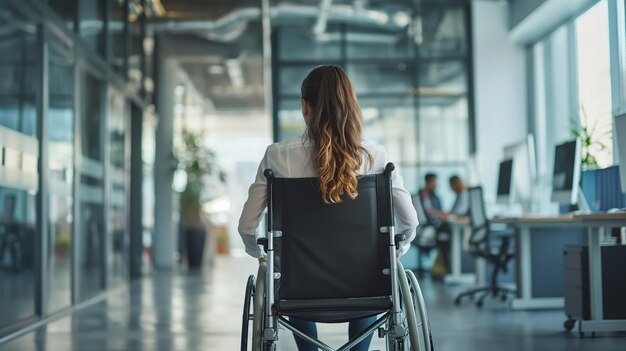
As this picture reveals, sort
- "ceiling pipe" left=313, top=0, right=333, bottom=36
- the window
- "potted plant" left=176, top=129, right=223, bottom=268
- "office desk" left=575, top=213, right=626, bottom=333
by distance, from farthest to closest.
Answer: "potted plant" left=176, top=129, right=223, bottom=268 → "ceiling pipe" left=313, top=0, right=333, bottom=36 → the window → "office desk" left=575, top=213, right=626, bottom=333

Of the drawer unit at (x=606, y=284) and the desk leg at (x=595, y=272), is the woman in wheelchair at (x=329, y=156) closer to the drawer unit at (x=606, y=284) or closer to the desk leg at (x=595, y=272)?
the desk leg at (x=595, y=272)

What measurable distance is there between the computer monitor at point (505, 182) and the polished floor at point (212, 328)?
944 millimetres

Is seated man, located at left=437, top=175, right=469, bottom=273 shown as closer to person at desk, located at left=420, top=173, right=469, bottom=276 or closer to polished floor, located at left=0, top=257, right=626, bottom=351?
person at desk, located at left=420, top=173, right=469, bottom=276

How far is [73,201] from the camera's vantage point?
7199 mm

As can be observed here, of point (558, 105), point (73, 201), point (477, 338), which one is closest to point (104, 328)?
point (73, 201)

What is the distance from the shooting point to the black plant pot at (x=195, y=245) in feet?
46.1

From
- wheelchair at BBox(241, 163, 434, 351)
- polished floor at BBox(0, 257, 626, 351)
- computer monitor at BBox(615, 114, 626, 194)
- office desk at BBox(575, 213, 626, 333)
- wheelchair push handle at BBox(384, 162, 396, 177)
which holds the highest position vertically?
computer monitor at BBox(615, 114, 626, 194)

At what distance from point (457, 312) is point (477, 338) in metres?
1.63

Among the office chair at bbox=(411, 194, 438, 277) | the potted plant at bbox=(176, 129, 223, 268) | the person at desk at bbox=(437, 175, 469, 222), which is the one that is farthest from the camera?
the potted plant at bbox=(176, 129, 223, 268)

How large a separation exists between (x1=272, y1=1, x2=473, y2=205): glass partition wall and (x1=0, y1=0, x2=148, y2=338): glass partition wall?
344 centimetres

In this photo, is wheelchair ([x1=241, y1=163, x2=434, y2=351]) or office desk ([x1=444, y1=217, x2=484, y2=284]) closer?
wheelchair ([x1=241, y1=163, x2=434, y2=351])

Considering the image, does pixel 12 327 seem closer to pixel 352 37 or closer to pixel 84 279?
pixel 84 279

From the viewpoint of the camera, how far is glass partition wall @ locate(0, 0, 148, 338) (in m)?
5.54

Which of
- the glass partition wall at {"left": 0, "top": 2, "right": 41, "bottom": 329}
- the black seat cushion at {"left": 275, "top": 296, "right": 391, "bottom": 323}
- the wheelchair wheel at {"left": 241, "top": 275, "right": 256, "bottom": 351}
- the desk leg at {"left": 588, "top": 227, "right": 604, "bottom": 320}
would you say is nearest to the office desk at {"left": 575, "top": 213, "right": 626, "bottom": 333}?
the desk leg at {"left": 588, "top": 227, "right": 604, "bottom": 320}
